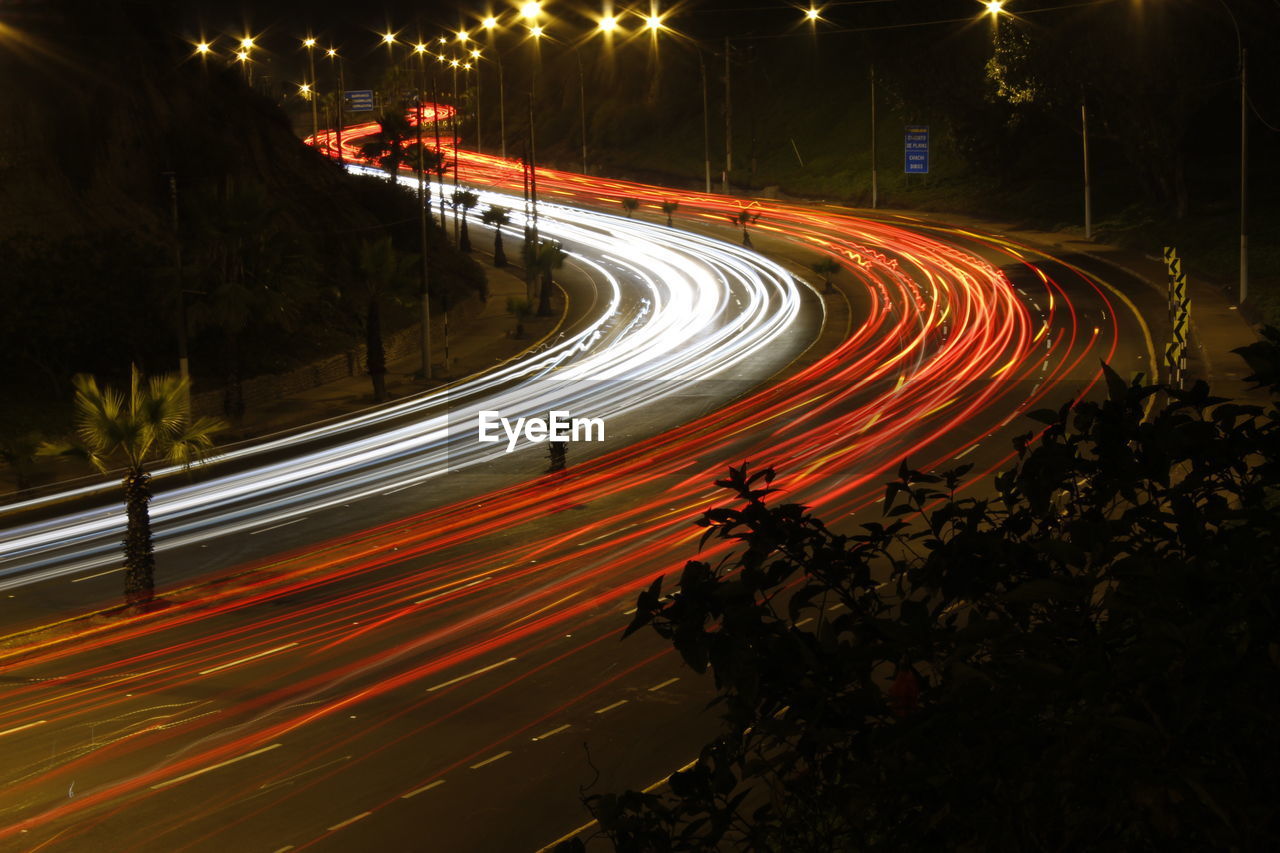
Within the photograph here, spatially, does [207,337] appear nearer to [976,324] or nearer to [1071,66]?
[976,324]

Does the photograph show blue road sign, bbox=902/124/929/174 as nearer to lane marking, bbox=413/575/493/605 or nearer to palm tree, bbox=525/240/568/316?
palm tree, bbox=525/240/568/316

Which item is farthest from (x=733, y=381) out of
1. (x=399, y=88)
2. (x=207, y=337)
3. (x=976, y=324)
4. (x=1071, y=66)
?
(x=399, y=88)

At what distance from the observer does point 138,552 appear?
66.1ft

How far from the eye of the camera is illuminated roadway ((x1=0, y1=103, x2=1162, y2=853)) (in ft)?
41.7

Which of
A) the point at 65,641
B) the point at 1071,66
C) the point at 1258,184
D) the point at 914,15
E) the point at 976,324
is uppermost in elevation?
the point at 914,15

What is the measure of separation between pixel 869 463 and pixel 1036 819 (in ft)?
79.0

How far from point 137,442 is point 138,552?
5.75ft

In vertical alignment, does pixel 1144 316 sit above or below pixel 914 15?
below

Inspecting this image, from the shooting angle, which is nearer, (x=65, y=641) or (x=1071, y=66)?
(x=65, y=641)

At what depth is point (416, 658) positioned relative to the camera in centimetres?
1689

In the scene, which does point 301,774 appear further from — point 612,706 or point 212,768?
point 612,706

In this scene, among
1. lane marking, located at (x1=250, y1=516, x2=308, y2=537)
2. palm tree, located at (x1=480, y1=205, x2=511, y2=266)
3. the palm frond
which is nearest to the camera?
the palm frond

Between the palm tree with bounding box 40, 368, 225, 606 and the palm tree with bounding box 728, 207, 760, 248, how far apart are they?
133 feet

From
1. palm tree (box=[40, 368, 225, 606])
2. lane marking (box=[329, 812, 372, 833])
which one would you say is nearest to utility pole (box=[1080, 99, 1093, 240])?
palm tree (box=[40, 368, 225, 606])
